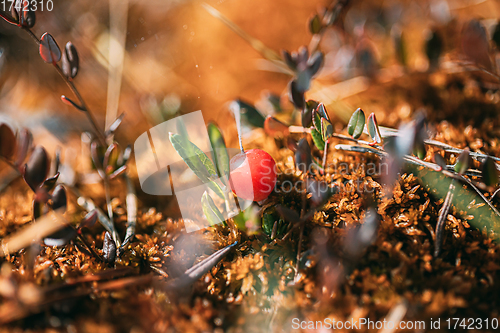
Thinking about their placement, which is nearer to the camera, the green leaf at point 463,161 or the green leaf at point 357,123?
the green leaf at point 463,161

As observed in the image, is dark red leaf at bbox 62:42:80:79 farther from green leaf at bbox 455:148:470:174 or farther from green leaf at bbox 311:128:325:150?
green leaf at bbox 455:148:470:174

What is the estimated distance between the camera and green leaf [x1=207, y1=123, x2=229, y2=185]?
857 millimetres

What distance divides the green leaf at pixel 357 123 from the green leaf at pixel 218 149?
1.44 feet

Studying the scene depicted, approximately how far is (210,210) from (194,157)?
0.56 feet

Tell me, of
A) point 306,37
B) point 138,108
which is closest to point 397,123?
point 306,37

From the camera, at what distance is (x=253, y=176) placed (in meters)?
0.89

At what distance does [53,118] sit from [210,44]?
1.05 meters

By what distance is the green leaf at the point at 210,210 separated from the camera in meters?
0.89

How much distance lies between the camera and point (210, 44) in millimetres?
1939

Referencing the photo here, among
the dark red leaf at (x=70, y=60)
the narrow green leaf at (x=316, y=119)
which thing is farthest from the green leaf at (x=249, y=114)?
the dark red leaf at (x=70, y=60)

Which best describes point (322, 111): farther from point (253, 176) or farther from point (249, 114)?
point (249, 114)

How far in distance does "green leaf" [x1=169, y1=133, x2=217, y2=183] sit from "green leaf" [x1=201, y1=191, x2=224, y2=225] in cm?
6

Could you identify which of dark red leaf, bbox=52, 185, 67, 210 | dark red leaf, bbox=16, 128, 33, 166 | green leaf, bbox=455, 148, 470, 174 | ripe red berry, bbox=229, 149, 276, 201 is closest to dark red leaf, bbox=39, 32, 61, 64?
dark red leaf, bbox=16, 128, 33, 166

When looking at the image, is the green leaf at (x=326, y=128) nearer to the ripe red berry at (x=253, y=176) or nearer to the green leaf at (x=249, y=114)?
the ripe red berry at (x=253, y=176)
